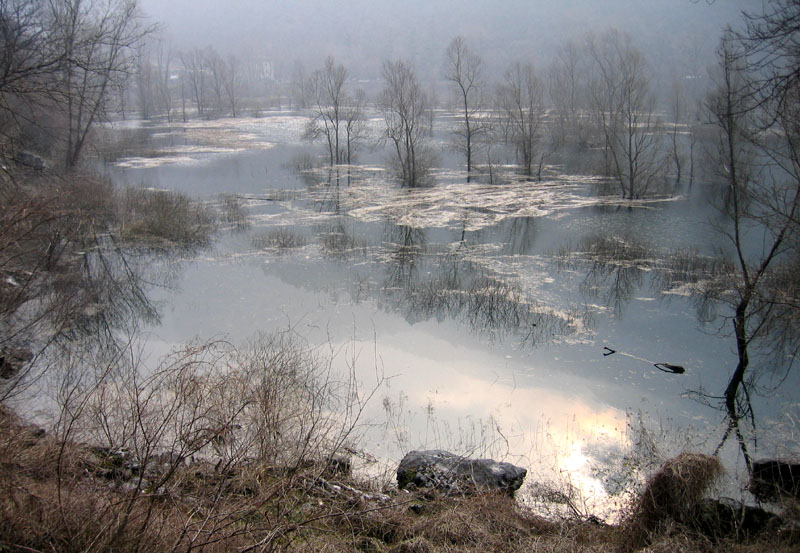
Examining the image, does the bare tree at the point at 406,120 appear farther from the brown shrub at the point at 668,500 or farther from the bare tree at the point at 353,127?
the brown shrub at the point at 668,500

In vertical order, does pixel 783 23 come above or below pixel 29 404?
above

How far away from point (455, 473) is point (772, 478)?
355 cm

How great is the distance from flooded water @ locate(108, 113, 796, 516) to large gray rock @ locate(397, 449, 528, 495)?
1.34ft

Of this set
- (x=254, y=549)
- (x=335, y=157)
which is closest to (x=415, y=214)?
(x=335, y=157)

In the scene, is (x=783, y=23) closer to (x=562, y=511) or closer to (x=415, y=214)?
(x=562, y=511)

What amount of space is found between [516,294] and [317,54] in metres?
120

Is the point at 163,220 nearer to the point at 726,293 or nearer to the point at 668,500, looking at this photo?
the point at 726,293

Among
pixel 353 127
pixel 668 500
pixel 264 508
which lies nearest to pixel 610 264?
pixel 668 500

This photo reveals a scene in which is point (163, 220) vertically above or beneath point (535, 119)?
beneath

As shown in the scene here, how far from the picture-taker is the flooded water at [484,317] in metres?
8.13

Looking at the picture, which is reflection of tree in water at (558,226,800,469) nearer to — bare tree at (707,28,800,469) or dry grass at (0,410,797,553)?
bare tree at (707,28,800,469)

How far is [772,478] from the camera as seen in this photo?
21.2 feet

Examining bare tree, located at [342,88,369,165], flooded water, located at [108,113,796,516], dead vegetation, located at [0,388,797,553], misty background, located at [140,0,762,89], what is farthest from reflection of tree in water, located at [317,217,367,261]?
misty background, located at [140,0,762,89]

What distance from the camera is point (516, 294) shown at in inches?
514
